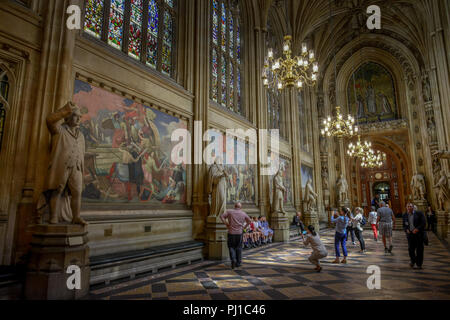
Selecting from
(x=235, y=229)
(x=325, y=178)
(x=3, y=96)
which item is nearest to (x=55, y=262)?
(x=3, y=96)

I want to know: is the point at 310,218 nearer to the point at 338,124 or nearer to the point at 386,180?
the point at 338,124

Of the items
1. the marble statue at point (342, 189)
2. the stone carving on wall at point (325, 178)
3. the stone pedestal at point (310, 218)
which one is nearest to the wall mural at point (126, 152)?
the stone pedestal at point (310, 218)

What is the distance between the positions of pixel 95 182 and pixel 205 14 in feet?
25.4

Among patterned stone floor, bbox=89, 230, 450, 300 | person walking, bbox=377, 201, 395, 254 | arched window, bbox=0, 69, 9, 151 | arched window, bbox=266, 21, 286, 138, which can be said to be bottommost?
patterned stone floor, bbox=89, 230, 450, 300

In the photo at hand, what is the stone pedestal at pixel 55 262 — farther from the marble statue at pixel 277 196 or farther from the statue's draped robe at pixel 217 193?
the marble statue at pixel 277 196

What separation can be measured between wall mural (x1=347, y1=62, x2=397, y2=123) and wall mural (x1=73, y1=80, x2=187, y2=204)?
2000 cm

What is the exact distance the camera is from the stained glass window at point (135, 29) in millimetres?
8180

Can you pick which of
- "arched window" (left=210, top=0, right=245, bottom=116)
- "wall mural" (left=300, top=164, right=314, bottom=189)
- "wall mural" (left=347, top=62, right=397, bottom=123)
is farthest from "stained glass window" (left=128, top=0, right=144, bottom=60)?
"wall mural" (left=347, top=62, right=397, bottom=123)

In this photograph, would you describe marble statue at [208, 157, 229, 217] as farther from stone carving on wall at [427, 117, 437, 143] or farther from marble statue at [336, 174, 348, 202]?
stone carving on wall at [427, 117, 437, 143]

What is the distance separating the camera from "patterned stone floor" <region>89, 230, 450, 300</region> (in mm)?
4461

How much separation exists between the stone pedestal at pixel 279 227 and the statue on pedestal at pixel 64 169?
9338 millimetres

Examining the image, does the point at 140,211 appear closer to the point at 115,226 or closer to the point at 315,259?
the point at 115,226

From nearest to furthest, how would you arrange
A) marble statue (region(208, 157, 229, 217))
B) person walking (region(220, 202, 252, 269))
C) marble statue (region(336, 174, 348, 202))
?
person walking (region(220, 202, 252, 269)) < marble statue (region(208, 157, 229, 217)) < marble statue (region(336, 174, 348, 202))
